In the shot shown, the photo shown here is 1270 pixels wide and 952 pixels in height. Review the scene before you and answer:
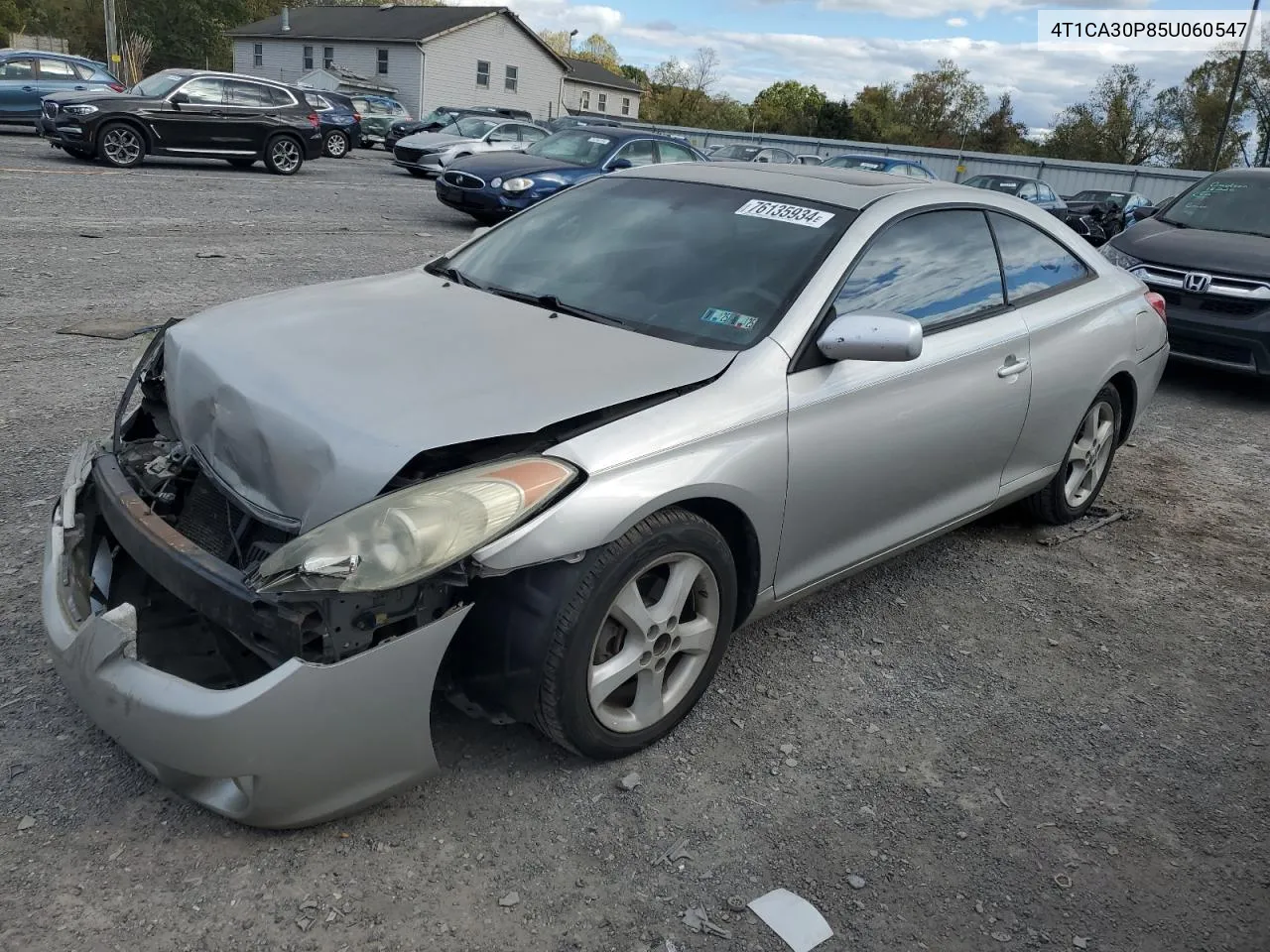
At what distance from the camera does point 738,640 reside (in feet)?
12.1

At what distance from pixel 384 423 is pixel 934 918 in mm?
1807

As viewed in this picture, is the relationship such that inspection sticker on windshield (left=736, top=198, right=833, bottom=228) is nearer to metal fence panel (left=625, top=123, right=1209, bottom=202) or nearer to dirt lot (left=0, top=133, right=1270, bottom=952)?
dirt lot (left=0, top=133, right=1270, bottom=952)

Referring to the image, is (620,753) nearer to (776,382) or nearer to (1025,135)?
(776,382)

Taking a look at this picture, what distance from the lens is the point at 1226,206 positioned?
28.7ft

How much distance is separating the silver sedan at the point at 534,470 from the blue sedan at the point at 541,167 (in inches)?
349

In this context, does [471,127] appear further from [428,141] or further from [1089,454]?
[1089,454]

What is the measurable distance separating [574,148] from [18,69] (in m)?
12.7

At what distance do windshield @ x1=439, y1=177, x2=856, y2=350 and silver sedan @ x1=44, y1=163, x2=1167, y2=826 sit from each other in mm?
14

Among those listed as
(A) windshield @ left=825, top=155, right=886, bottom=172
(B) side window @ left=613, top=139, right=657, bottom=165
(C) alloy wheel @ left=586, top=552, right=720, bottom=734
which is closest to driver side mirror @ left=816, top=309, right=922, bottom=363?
(C) alloy wheel @ left=586, top=552, right=720, bottom=734

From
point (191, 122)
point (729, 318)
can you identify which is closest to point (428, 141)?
point (191, 122)

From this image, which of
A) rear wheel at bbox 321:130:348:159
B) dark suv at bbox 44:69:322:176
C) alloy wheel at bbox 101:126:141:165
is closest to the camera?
dark suv at bbox 44:69:322:176

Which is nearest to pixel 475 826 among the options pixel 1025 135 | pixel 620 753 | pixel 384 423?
pixel 620 753

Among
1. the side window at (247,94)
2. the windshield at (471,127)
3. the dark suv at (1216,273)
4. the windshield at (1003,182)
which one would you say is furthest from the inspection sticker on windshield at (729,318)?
the windshield at (471,127)

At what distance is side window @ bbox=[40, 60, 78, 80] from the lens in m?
19.9
